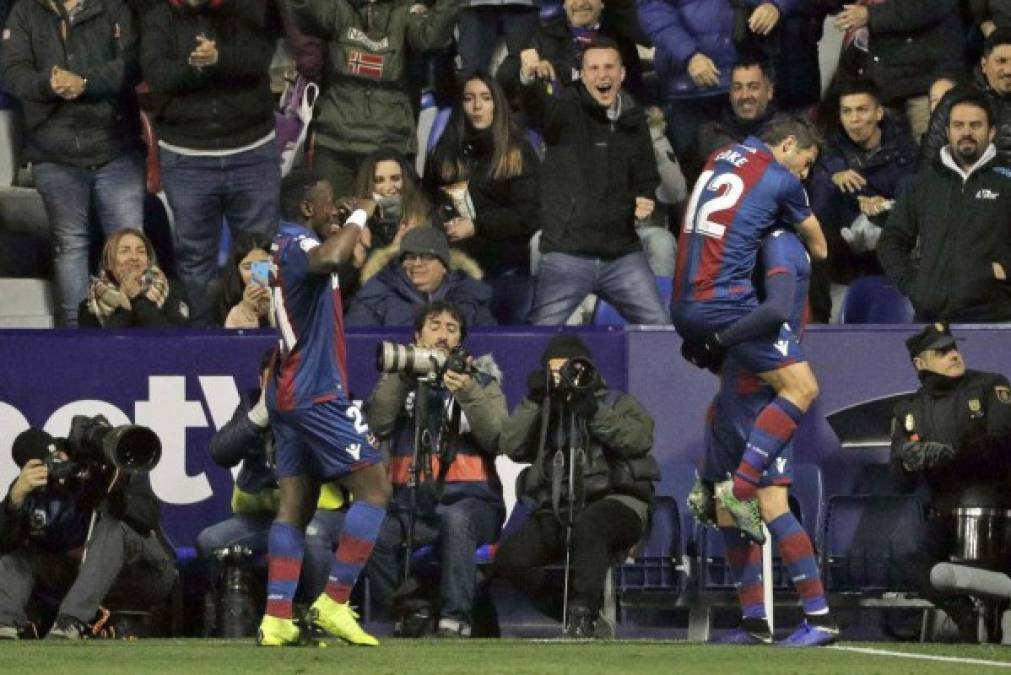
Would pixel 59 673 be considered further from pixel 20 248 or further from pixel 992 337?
pixel 20 248

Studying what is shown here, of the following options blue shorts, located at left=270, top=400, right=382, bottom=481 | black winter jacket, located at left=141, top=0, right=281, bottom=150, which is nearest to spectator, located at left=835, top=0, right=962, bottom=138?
black winter jacket, located at left=141, top=0, right=281, bottom=150

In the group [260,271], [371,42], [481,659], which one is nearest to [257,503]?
[260,271]

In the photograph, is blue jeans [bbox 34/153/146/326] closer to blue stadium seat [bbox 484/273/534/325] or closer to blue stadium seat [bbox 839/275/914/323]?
blue stadium seat [bbox 484/273/534/325]

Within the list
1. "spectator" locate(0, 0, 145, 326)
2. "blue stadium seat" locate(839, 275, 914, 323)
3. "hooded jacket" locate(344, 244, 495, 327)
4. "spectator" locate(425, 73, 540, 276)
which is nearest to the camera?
"hooded jacket" locate(344, 244, 495, 327)

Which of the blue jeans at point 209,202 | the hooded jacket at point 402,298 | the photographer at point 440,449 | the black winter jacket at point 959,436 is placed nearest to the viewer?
the black winter jacket at point 959,436

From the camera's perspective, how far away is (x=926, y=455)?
38.4 ft

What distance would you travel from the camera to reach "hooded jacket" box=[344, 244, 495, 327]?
13.2 m

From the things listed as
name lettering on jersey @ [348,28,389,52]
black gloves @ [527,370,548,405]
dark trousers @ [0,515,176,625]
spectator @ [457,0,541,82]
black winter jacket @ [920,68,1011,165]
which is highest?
spectator @ [457,0,541,82]

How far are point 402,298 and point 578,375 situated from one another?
1722 millimetres

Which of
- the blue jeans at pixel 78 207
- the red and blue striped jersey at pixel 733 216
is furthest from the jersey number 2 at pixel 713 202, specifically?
the blue jeans at pixel 78 207

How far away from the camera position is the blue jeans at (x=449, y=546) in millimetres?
11844

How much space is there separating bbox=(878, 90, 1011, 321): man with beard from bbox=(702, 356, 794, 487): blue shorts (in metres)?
2.46

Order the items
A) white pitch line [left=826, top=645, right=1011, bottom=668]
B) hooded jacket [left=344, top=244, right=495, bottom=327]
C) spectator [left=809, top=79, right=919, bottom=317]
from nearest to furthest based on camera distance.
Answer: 1. white pitch line [left=826, top=645, right=1011, bottom=668]
2. hooded jacket [left=344, top=244, right=495, bottom=327]
3. spectator [left=809, top=79, right=919, bottom=317]

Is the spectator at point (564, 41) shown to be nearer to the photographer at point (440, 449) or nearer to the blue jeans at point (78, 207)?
the blue jeans at point (78, 207)
